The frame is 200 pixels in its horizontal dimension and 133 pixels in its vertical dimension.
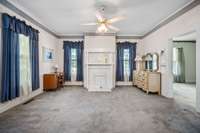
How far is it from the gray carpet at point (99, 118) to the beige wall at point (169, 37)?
973 millimetres

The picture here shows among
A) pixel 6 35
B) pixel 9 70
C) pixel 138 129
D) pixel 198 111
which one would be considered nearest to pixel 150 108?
pixel 198 111

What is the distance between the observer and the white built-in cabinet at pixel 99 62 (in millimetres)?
7496

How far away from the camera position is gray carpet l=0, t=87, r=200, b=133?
2.90m

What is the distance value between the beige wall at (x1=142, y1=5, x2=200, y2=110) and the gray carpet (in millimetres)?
973

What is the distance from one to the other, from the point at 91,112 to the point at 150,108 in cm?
163

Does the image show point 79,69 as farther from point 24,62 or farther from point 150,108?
point 150,108

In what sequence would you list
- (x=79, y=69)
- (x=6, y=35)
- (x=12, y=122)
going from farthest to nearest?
(x=79, y=69) → (x=6, y=35) → (x=12, y=122)

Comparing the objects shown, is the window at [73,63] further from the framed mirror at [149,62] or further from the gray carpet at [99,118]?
the gray carpet at [99,118]

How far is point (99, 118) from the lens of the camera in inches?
138

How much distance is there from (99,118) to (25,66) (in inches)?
115

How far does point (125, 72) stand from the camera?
8695 mm

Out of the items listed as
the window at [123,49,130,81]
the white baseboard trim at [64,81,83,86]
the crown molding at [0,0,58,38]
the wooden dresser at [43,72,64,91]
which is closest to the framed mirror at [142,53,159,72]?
the window at [123,49,130,81]

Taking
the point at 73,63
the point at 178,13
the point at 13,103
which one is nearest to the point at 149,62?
the point at 178,13

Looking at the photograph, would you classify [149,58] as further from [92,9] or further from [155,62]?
[92,9]
